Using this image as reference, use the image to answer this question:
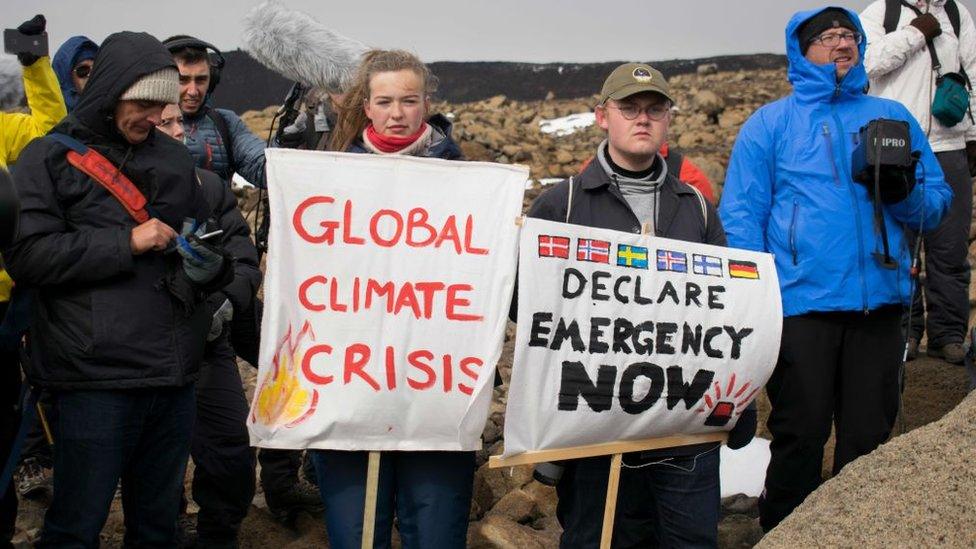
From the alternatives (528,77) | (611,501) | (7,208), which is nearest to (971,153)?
(611,501)

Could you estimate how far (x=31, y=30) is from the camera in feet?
17.1

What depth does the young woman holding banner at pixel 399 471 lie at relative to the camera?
3.97 metres

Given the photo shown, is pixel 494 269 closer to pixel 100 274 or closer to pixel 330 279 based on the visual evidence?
pixel 330 279

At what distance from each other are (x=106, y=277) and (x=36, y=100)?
1.64 metres

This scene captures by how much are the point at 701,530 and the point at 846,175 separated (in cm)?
171

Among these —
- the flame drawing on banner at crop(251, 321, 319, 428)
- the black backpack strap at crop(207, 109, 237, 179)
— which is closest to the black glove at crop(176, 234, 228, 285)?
the flame drawing on banner at crop(251, 321, 319, 428)

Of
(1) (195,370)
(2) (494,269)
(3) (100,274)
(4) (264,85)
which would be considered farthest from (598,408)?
(4) (264,85)

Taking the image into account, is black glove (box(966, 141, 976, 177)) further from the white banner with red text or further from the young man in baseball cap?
the white banner with red text

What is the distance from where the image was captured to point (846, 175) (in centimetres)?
504

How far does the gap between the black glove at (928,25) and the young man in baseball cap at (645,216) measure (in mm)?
3149

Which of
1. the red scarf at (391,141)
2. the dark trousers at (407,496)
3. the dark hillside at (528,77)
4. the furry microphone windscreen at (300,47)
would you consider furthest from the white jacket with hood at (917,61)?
the dark hillside at (528,77)

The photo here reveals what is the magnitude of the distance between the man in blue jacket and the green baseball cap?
992 mm

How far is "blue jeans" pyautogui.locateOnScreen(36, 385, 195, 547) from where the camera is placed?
409 cm

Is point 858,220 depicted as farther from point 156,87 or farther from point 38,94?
point 38,94
